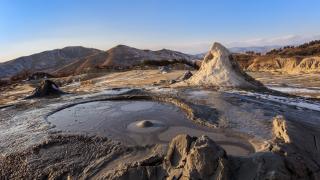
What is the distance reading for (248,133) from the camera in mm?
6223

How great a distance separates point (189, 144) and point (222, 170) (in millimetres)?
582

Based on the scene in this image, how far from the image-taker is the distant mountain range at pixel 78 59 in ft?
159

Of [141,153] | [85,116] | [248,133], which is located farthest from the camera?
[85,116]

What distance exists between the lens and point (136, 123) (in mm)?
6984

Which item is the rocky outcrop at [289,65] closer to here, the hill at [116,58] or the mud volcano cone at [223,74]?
the mud volcano cone at [223,74]

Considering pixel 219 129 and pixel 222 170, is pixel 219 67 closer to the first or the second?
pixel 219 129

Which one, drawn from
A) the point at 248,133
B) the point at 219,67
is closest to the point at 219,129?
the point at 248,133

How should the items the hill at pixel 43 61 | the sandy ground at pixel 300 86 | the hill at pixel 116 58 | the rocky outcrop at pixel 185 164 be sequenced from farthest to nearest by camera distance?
the hill at pixel 43 61 < the hill at pixel 116 58 < the sandy ground at pixel 300 86 < the rocky outcrop at pixel 185 164

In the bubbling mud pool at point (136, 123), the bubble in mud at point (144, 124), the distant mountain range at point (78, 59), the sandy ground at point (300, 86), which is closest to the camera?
the bubbling mud pool at point (136, 123)

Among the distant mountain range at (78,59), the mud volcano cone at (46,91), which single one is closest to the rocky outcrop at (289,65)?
the distant mountain range at (78,59)

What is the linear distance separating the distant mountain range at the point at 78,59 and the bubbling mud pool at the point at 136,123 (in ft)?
104

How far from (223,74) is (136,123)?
4780mm

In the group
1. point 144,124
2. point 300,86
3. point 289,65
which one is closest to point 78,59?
point 289,65

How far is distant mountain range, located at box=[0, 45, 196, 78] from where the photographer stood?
159ft
